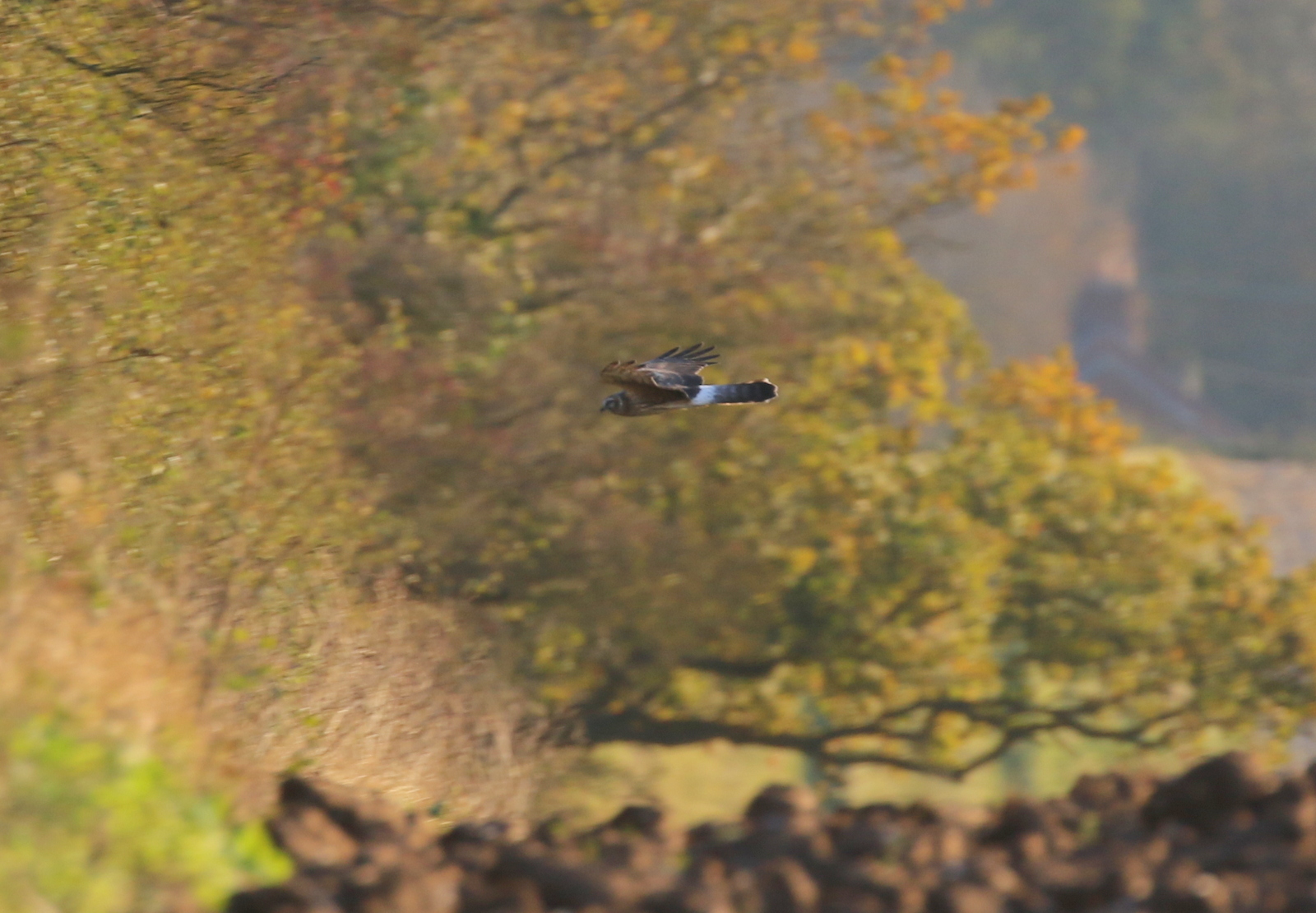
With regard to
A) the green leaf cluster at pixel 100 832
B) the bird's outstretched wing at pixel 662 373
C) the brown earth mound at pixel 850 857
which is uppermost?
the bird's outstretched wing at pixel 662 373

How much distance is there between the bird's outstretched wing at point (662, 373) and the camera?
3172 millimetres

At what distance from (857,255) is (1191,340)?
2.98 metres

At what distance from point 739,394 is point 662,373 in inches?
18.2

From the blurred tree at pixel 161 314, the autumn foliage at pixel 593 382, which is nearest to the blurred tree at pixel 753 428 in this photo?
the autumn foliage at pixel 593 382

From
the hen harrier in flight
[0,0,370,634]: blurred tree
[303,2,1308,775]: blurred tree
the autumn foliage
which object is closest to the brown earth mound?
the autumn foliage

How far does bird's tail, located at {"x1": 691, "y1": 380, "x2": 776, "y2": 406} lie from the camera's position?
3.01 meters

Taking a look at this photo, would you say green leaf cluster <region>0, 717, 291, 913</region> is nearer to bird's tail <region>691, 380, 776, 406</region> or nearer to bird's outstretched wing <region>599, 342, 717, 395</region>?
bird's outstretched wing <region>599, 342, 717, 395</region>

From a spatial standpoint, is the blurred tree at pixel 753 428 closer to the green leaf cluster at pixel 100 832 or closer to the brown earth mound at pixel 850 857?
the brown earth mound at pixel 850 857

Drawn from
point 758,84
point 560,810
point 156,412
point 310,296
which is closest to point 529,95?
point 758,84

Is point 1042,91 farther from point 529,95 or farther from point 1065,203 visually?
point 529,95

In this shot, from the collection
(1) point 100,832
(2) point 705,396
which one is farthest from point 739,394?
(1) point 100,832

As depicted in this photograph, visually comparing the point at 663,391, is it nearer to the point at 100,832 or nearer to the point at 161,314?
the point at 100,832

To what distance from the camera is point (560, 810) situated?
17.7 ft

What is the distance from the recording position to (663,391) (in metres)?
3.21
